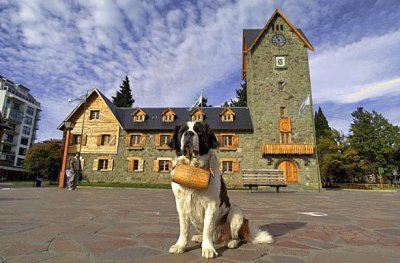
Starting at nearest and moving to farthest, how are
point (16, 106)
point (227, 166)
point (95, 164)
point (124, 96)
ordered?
point (227, 166)
point (95, 164)
point (124, 96)
point (16, 106)

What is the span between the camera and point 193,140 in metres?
2.47

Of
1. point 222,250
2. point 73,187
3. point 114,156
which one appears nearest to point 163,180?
point 114,156

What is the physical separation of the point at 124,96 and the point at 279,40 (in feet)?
104

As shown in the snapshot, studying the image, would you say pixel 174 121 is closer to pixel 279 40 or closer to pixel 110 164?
pixel 110 164

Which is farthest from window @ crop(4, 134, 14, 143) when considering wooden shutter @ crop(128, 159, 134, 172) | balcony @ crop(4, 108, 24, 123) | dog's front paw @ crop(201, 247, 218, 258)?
dog's front paw @ crop(201, 247, 218, 258)

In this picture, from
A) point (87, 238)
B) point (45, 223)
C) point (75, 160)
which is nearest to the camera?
point (87, 238)

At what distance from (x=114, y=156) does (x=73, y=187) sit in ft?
36.5

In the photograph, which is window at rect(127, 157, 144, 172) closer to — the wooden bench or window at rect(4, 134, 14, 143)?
the wooden bench

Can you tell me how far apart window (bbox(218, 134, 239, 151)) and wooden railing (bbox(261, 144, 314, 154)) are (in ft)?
9.52

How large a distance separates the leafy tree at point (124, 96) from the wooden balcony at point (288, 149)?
31.8m

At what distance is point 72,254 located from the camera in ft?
7.85

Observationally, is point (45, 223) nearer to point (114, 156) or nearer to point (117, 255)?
point (117, 255)

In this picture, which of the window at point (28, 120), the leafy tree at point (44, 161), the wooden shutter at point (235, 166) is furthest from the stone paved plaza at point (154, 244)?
the window at point (28, 120)

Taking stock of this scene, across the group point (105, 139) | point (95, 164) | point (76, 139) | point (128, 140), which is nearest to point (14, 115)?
point (76, 139)
